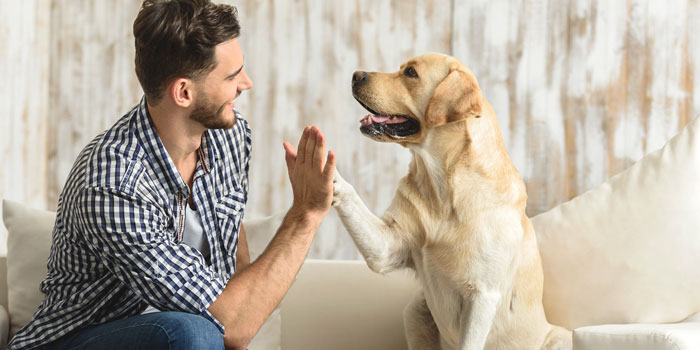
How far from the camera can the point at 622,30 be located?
2455 mm

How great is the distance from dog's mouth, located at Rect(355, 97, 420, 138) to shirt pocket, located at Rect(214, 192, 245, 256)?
1.20 feet

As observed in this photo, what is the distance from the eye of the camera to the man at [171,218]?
126cm

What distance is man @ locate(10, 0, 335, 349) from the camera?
126 cm

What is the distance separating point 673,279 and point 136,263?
1.32 m

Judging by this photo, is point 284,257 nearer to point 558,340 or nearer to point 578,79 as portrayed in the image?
point 558,340

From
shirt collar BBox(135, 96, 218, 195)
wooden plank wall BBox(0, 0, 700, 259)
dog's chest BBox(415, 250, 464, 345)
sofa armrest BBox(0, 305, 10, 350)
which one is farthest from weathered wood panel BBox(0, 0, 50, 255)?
dog's chest BBox(415, 250, 464, 345)

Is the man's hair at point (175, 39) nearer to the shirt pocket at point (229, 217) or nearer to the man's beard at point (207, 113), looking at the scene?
the man's beard at point (207, 113)

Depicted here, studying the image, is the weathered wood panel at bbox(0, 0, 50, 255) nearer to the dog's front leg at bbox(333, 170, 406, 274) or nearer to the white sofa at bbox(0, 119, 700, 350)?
the white sofa at bbox(0, 119, 700, 350)

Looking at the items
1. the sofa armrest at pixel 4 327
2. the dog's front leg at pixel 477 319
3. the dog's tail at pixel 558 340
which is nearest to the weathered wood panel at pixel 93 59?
the sofa armrest at pixel 4 327

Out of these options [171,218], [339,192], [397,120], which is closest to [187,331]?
[171,218]

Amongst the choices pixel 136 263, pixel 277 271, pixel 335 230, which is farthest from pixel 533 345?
pixel 335 230

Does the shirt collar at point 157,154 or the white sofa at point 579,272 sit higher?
the shirt collar at point 157,154

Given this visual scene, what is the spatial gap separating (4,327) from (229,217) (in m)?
0.71

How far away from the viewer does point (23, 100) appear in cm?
252
